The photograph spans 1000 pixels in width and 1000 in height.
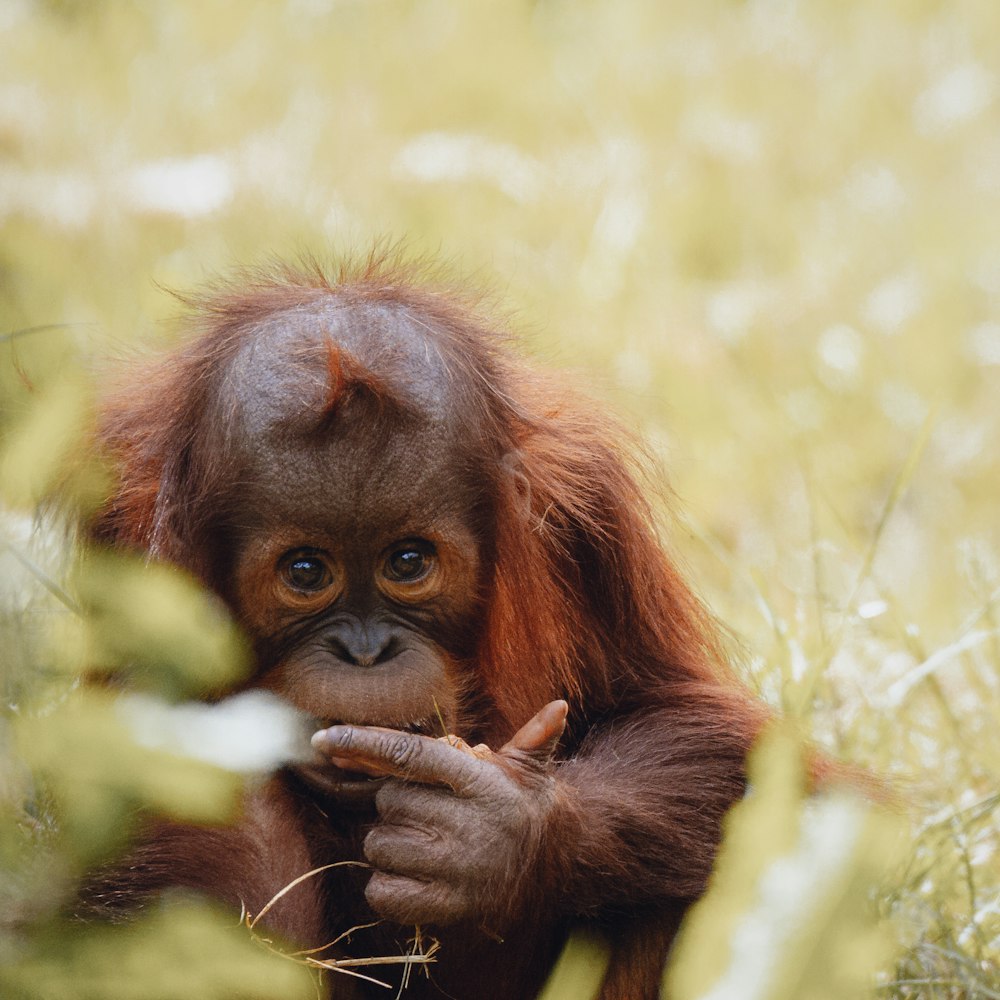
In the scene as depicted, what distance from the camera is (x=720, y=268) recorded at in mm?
7191

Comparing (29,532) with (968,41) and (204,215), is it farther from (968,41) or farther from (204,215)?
(968,41)

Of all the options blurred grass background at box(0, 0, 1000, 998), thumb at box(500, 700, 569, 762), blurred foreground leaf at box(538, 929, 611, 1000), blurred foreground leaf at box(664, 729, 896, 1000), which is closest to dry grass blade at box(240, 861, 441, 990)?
blurred foreground leaf at box(538, 929, 611, 1000)

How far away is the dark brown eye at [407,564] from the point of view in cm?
285

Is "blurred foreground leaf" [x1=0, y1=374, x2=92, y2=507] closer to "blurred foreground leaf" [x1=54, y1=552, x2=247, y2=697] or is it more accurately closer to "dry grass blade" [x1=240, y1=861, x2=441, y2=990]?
"blurred foreground leaf" [x1=54, y1=552, x2=247, y2=697]

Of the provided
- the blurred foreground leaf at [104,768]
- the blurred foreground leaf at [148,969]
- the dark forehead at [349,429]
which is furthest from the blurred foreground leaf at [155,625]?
the dark forehead at [349,429]

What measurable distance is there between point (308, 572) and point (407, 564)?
18 centimetres

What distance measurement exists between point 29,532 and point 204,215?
2.94 metres

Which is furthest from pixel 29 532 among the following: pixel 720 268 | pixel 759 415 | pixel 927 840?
pixel 720 268

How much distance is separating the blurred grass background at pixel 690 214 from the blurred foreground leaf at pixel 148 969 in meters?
2.46

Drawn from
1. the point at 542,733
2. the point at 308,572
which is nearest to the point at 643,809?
the point at 542,733

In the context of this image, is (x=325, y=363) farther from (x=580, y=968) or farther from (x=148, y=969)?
(x=148, y=969)

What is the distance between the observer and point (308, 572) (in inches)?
111

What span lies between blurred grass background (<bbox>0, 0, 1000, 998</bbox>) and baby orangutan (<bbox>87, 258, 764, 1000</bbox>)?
31.4 inches

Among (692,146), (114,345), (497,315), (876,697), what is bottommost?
(876,697)
